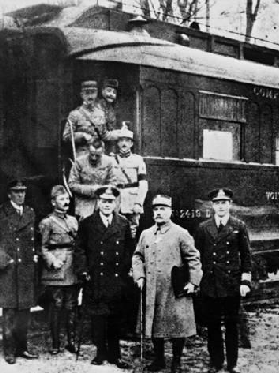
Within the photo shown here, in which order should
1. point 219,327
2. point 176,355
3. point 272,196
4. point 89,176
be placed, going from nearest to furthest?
point 176,355 < point 219,327 < point 89,176 < point 272,196

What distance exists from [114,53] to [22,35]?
3.33ft

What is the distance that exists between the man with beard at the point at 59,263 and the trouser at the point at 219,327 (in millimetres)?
1241

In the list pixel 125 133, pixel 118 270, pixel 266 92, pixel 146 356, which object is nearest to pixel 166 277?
pixel 118 270

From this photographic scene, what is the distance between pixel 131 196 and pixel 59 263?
3.36 ft

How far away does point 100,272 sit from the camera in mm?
5680

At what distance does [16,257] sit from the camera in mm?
5832

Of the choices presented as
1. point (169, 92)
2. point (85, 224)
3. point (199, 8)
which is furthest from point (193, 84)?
point (199, 8)

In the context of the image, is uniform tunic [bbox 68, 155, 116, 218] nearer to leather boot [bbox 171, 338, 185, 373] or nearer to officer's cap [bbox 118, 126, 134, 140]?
officer's cap [bbox 118, 126, 134, 140]

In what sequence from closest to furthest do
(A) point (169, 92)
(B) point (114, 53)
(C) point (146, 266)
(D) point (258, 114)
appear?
1. (C) point (146, 266)
2. (B) point (114, 53)
3. (A) point (169, 92)
4. (D) point (258, 114)

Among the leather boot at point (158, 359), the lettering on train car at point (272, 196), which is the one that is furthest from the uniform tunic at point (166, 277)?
the lettering on train car at point (272, 196)

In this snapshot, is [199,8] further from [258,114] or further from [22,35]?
[22,35]

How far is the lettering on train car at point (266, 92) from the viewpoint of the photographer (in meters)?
8.57

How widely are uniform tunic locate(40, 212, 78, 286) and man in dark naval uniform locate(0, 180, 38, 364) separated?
0.18 meters

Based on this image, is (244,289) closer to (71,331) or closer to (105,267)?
(105,267)
